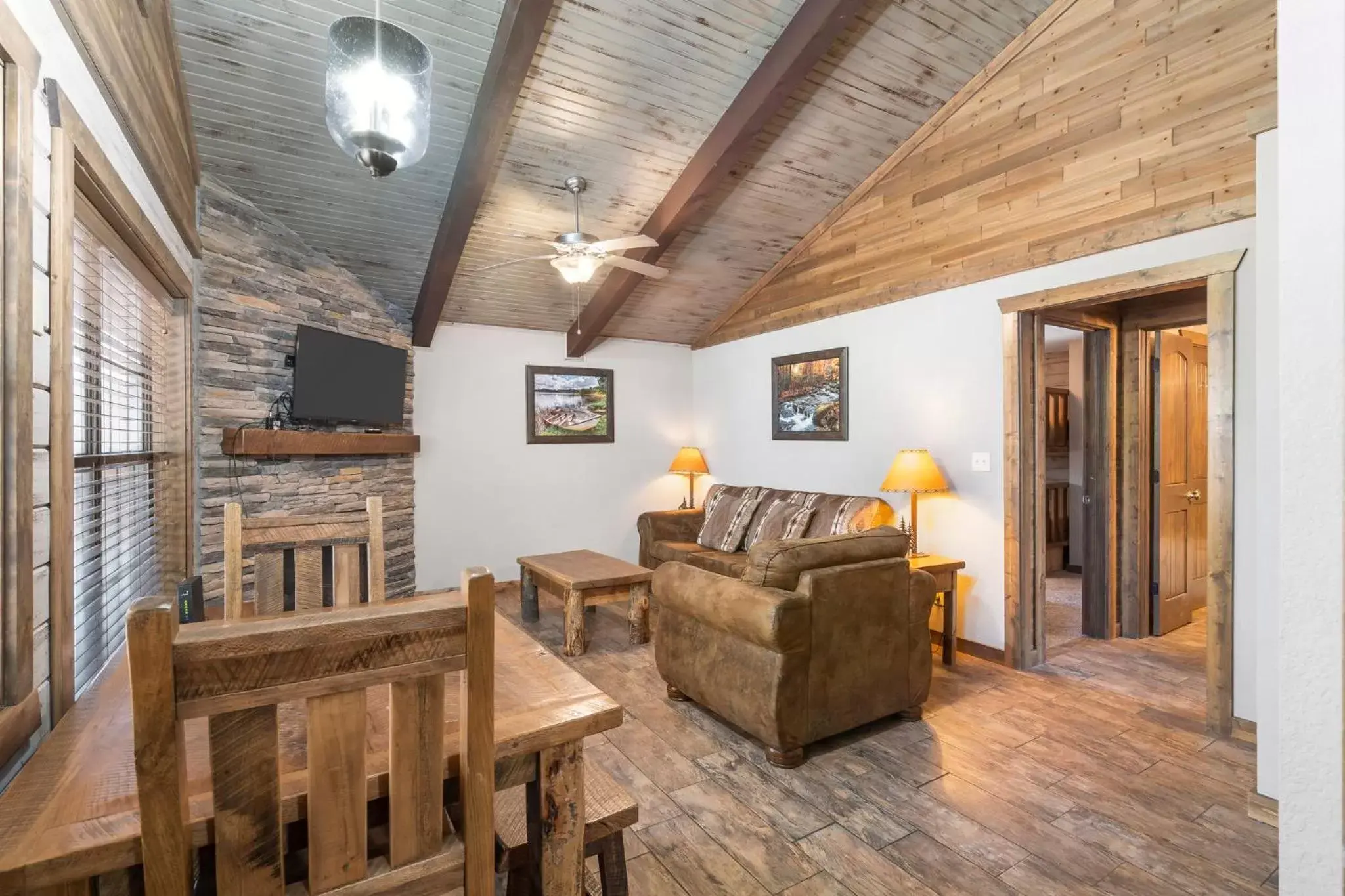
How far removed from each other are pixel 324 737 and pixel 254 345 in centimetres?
372

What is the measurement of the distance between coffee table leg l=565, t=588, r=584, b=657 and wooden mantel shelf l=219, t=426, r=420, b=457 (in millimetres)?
1887

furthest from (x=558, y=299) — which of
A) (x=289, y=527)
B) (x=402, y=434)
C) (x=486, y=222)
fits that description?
(x=289, y=527)

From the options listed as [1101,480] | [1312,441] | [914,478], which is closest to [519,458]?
[914,478]

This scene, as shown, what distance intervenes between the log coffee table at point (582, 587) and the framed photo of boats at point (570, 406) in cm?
154

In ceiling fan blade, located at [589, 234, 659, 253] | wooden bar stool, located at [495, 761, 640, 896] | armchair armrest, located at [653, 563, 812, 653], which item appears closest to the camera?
wooden bar stool, located at [495, 761, 640, 896]

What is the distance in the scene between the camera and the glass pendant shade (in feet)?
5.50

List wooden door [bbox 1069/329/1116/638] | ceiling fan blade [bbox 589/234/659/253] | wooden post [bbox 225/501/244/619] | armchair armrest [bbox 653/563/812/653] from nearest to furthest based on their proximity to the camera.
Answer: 1. wooden post [bbox 225/501/244/619]
2. armchair armrest [bbox 653/563/812/653]
3. ceiling fan blade [bbox 589/234/659/253]
4. wooden door [bbox 1069/329/1116/638]

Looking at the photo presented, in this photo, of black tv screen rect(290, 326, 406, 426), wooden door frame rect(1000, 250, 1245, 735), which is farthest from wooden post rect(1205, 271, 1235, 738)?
black tv screen rect(290, 326, 406, 426)

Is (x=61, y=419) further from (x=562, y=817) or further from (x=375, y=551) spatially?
(x=562, y=817)

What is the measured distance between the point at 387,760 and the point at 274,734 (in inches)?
10.8

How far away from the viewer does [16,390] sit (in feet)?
3.98

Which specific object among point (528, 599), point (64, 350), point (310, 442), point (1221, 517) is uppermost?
point (64, 350)

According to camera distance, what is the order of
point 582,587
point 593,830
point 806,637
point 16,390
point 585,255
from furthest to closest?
point 582,587
point 585,255
point 806,637
point 593,830
point 16,390

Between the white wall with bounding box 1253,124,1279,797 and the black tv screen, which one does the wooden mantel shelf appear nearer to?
the black tv screen
